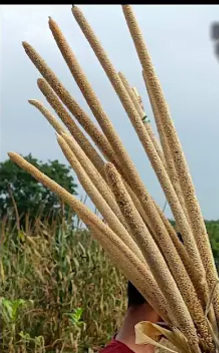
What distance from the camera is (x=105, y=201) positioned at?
79 cm

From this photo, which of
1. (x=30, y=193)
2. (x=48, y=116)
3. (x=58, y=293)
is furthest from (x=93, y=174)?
(x=30, y=193)

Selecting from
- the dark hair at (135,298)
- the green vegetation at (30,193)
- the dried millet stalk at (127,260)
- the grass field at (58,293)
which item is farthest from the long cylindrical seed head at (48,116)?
the grass field at (58,293)

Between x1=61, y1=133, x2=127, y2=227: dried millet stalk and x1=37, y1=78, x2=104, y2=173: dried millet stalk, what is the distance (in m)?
0.02

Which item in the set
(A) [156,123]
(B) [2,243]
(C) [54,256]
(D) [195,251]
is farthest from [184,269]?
(B) [2,243]

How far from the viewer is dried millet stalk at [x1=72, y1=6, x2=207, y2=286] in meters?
0.79

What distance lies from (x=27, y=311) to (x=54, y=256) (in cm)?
33

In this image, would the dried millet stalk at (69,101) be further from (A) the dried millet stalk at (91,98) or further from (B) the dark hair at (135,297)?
(B) the dark hair at (135,297)

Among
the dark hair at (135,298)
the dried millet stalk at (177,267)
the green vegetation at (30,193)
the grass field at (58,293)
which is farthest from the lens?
the green vegetation at (30,193)

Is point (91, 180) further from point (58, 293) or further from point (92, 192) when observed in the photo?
point (58, 293)

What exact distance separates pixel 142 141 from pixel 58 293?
231 centimetres

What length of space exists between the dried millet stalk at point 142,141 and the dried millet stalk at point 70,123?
39 millimetres

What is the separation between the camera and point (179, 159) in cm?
80

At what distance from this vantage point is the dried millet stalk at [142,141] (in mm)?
787

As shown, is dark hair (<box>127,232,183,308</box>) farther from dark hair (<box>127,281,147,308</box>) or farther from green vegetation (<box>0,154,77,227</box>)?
green vegetation (<box>0,154,77,227</box>)
